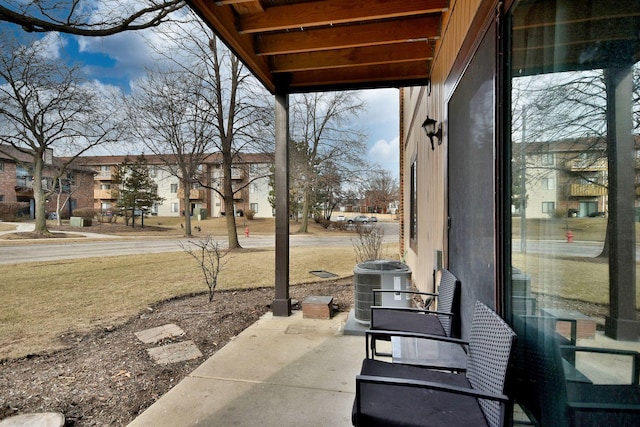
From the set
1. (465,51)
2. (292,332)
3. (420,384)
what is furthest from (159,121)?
(420,384)

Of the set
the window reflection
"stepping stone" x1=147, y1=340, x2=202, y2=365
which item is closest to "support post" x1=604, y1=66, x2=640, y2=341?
the window reflection

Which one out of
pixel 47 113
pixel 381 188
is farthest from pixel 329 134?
pixel 47 113

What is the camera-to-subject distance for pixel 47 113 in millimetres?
18406

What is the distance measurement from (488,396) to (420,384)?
24 cm

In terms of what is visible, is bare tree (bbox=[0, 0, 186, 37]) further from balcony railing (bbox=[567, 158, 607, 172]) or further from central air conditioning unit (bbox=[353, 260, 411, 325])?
balcony railing (bbox=[567, 158, 607, 172])

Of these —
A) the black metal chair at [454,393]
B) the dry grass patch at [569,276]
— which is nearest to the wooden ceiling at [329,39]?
the dry grass patch at [569,276]

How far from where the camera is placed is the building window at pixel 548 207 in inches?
44.6

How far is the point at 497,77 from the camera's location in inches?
60.4

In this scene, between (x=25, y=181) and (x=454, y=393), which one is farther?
(x=25, y=181)

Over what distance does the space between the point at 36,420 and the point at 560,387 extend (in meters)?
2.77

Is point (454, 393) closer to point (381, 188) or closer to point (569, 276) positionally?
point (569, 276)

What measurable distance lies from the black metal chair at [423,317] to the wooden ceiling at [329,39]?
2359 millimetres

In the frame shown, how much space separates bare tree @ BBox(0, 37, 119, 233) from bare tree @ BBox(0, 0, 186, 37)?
12.5 meters

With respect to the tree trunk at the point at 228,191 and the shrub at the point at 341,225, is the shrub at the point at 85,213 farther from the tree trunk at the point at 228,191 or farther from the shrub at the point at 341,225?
the tree trunk at the point at 228,191
